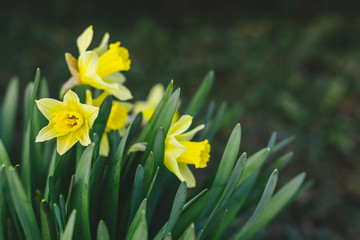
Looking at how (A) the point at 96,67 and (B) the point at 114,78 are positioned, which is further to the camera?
(B) the point at 114,78

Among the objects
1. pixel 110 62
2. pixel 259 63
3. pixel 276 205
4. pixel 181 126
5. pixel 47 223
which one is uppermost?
pixel 110 62

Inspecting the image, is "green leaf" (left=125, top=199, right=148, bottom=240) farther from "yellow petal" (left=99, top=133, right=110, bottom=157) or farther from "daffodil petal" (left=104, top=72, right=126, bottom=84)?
"daffodil petal" (left=104, top=72, right=126, bottom=84)

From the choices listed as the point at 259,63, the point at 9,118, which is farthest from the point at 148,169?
the point at 259,63

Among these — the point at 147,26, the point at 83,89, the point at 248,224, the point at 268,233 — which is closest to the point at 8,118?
the point at 83,89

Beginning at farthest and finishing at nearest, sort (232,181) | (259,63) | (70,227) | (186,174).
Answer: (259,63), (186,174), (232,181), (70,227)

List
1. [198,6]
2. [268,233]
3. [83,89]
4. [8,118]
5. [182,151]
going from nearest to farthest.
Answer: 1. [182,151]
2. [83,89]
3. [8,118]
4. [268,233]
5. [198,6]

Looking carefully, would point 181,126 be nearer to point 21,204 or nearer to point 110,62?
point 110,62

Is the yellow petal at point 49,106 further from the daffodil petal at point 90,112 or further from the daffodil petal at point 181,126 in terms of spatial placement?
the daffodil petal at point 181,126

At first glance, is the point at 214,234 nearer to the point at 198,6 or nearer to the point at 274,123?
the point at 274,123
